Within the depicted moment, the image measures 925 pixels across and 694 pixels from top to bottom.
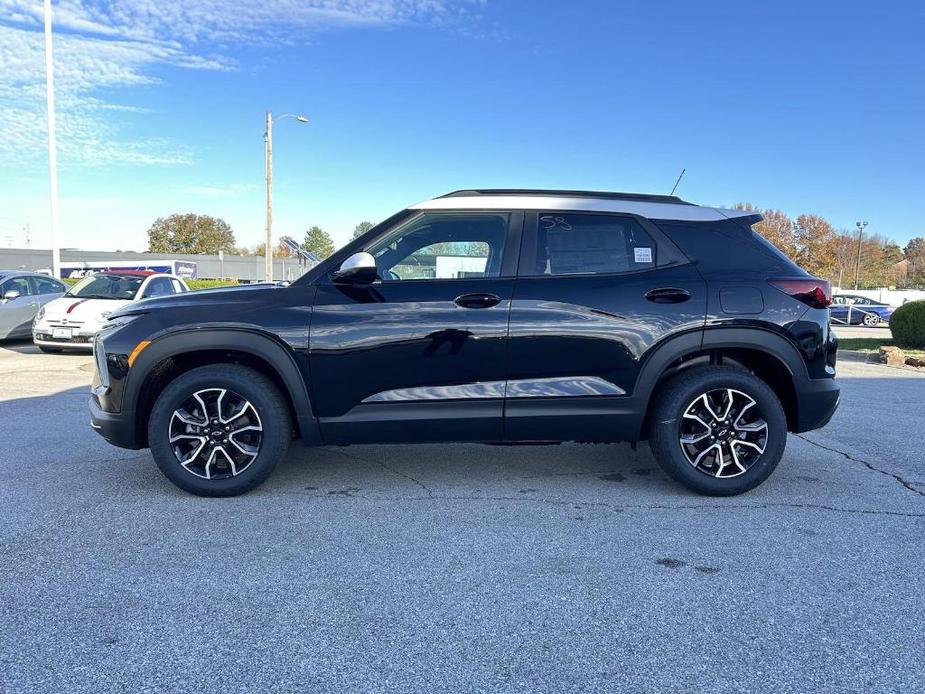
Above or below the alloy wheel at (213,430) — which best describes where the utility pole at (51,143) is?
above

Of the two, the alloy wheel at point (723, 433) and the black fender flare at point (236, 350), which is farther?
the alloy wheel at point (723, 433)

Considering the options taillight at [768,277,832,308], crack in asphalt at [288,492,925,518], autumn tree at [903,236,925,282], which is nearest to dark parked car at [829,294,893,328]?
taillight at [768,277,832,308]

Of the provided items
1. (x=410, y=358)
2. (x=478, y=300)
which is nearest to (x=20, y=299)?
(x=410, y=358)

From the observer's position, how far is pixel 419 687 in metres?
2.24

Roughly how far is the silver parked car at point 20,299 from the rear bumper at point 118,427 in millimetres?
10376

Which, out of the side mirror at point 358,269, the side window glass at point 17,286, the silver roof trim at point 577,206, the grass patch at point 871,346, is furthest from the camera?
the grass patch at point 871,346

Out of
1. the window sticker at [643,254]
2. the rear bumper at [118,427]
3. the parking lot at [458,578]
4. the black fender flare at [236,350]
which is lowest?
the parking lot at [458,578]

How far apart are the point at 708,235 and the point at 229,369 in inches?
122

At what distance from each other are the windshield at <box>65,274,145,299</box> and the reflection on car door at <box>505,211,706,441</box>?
1039 centimetres

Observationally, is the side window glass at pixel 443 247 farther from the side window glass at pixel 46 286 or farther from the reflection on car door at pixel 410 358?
the side window glass at pixel 46 286

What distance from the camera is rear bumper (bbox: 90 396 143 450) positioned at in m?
4.02

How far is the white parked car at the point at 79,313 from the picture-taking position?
37.3 feet

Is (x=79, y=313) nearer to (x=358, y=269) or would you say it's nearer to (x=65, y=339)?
(x=65, y=339)

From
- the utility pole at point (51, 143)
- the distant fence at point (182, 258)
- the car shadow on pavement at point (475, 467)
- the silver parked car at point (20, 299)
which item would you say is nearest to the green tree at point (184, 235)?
the distant fence at point (182, 258)
